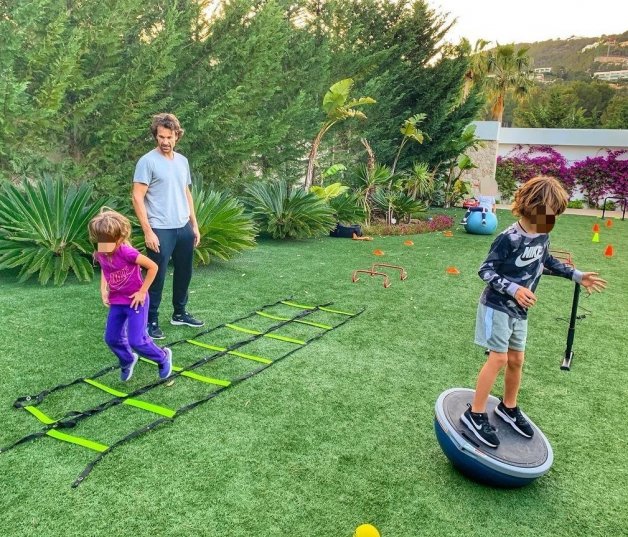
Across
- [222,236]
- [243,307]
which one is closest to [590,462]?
[243,307]

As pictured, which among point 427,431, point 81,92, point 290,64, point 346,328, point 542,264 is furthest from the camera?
point 290,64

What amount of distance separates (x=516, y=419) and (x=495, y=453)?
0.32 meters

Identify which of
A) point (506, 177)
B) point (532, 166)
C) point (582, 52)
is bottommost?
point (506, 177)

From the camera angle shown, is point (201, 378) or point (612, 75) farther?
point (612, 75)

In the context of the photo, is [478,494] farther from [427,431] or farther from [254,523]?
[254,523]

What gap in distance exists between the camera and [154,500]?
229 centimetres

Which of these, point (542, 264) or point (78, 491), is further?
point (542, 264)

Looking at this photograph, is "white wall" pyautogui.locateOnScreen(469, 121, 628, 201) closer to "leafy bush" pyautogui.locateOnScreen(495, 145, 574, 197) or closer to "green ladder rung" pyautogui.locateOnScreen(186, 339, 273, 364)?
"leafy bush" pyautogui.locateOnScreen(495, 145, 574, 197)

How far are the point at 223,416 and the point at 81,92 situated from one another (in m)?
5.91

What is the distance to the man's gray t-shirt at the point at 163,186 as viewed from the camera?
12.8 feet

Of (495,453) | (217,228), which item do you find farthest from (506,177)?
(495,453)

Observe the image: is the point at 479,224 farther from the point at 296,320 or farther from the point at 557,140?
the point at 557,140

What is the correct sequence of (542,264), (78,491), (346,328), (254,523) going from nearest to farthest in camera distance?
(254,523)
(78,491)
(542,264)
(346,328)

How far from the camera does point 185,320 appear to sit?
180 inches
